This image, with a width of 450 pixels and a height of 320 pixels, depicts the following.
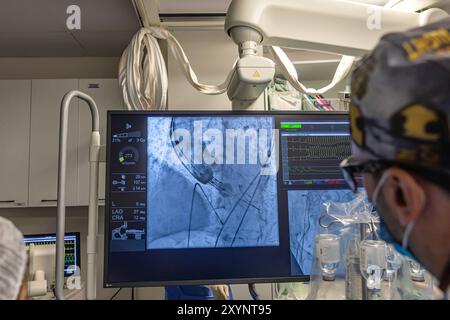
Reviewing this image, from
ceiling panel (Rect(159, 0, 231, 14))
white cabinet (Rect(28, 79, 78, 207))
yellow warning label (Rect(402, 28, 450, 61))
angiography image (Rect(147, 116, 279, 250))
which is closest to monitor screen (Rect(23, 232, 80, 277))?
white cabinet (Rect(28, 79, 78, 207))

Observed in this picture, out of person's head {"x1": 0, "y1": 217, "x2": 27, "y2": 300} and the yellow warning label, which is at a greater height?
the yellow warning label

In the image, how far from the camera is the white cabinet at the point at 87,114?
80.4 inches

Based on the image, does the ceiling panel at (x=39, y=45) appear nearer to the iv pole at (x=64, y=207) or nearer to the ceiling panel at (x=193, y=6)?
the ceiling panel at (x=193, y=6)

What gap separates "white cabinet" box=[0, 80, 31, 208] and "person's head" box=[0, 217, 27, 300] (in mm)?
1885

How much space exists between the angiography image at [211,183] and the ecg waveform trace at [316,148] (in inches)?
2.4

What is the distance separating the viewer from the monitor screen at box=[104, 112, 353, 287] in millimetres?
841

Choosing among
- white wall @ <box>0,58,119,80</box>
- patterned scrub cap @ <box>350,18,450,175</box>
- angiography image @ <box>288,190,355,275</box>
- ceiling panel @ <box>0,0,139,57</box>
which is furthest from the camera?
white wall @ <box>0,58,119,80</box>

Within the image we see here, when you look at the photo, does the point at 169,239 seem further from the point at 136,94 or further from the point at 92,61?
the point at 92,61

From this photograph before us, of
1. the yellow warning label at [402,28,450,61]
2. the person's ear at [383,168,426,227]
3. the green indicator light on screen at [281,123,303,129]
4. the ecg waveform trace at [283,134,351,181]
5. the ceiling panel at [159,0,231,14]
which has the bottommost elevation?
the person's ear at [383,168,426,227]

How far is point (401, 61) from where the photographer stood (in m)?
0.40

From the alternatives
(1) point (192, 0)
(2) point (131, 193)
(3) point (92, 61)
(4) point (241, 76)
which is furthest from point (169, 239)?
(3) point (92, 61)

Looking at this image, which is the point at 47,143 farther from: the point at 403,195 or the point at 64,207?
the point at 403,195

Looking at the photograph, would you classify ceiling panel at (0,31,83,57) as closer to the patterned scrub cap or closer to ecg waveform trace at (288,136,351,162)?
ecg waveform trace at (288,136,351,162)

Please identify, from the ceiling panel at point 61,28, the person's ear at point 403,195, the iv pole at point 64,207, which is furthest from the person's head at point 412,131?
the ceiling panel at point 61,28
